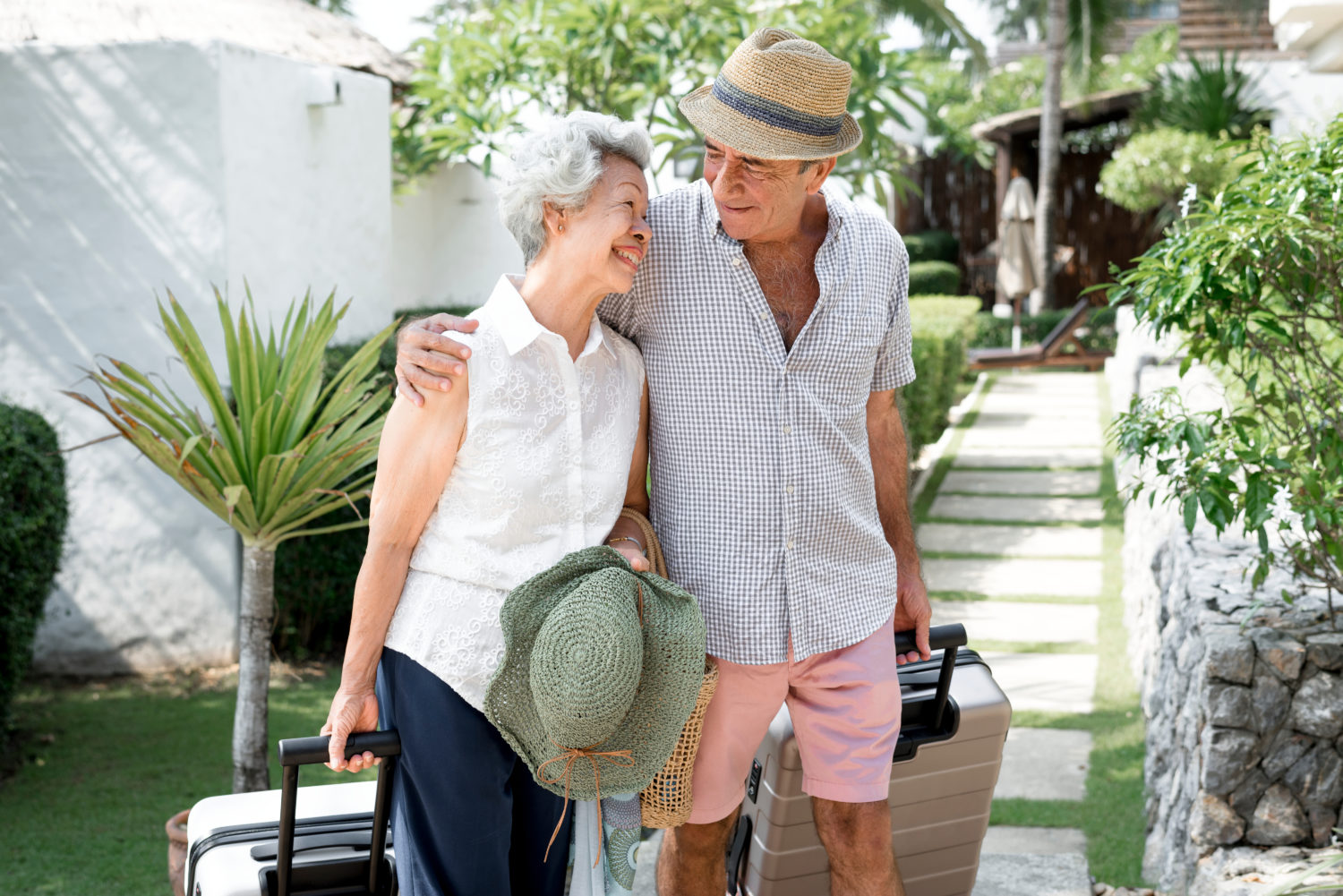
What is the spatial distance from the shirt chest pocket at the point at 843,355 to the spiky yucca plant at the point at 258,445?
141cm

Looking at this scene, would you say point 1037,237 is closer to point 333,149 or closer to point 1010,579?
point 1010,579

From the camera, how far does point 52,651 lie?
5867 mm

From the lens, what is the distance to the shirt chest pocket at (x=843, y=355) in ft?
7.88

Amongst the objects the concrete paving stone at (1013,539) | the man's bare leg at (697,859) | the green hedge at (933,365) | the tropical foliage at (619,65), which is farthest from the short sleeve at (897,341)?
the concrete paving stone at (1013,539)

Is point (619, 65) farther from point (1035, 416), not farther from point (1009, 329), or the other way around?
point (1009, 329)

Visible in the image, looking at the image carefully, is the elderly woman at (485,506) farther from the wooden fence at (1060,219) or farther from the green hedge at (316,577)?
the wooden fence at (1060,219)

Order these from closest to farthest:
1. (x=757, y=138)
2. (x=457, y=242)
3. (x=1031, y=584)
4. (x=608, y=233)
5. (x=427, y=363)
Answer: (x=427, y=363)
(x=608, y=233)
(x=757, y=138)
(x=1031, y=584)
(x=457, y=242)

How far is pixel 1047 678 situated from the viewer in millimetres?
5605

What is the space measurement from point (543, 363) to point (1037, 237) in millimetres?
18014

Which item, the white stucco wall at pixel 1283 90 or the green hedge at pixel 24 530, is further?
the white stucco wall at pixel 1283 90

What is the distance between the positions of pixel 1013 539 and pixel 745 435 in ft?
19.8

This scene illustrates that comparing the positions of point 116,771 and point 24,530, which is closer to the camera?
point 24,530

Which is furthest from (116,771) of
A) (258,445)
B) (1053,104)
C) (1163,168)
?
(1053,104)

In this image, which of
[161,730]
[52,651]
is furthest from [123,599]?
[161,730]
